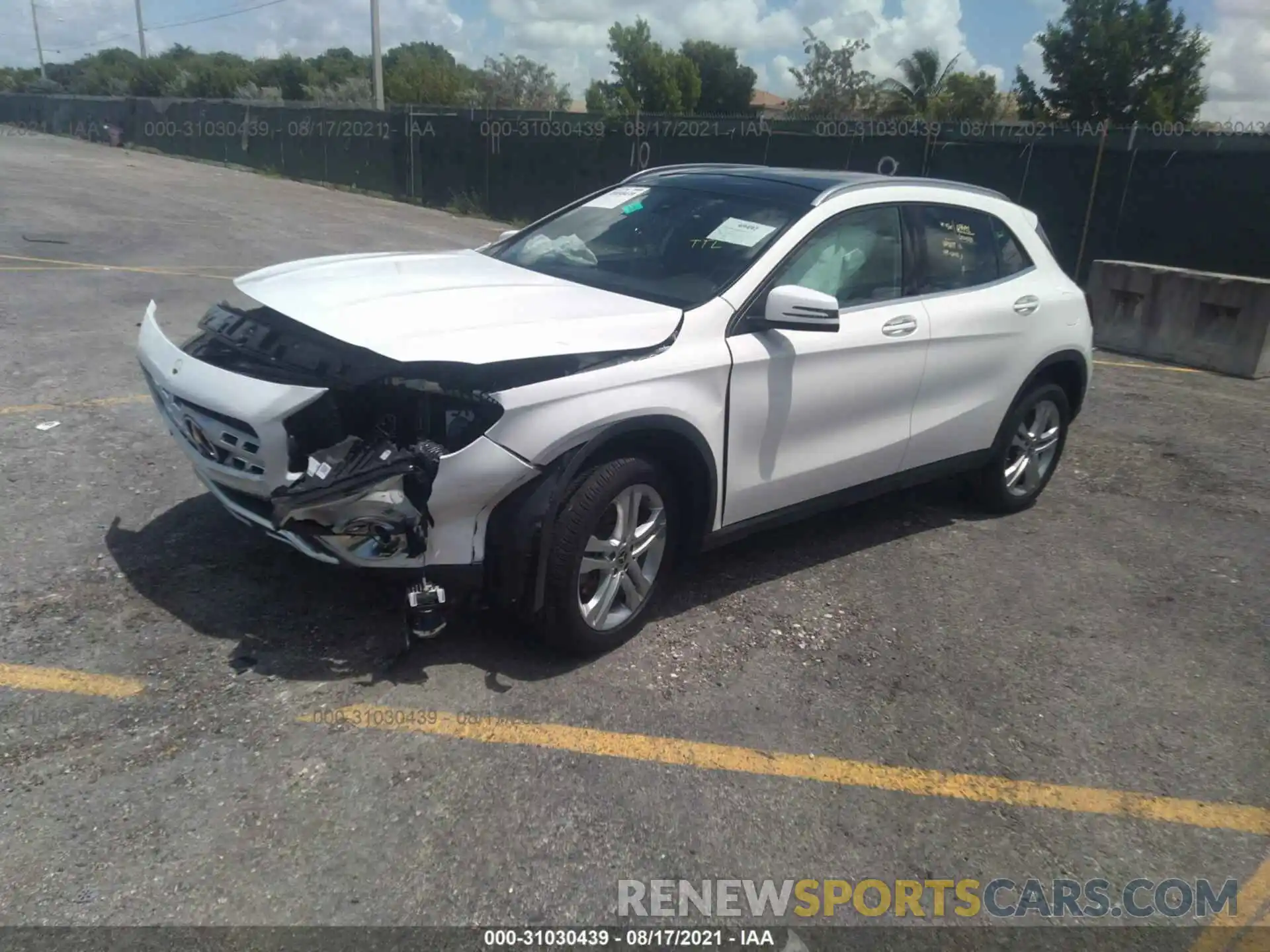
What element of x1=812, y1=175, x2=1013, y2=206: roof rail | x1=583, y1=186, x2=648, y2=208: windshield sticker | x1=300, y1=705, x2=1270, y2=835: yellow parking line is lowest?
x1=300, y1=705, x2=1270, y2=835: yellow parking line

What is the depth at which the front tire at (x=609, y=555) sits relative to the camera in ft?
11.9

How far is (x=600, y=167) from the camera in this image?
20359 mm

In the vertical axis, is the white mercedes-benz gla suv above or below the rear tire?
above

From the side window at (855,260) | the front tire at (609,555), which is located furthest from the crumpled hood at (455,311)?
the side window at (855,260)

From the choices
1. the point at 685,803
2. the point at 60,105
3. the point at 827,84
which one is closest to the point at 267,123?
the point at 60,105

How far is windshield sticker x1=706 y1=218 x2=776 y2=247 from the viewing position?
446cm

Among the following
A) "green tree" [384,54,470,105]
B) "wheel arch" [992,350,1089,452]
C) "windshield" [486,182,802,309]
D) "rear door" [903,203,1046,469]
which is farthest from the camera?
"green tree" [384,54,470,105]

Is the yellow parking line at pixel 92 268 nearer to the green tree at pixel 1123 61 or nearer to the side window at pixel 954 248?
the side window at pixel 954 248

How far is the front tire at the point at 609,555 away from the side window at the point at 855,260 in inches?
42.6

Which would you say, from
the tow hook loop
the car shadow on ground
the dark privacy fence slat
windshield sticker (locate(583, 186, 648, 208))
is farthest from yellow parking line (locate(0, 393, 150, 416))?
the dark privacy fence slat

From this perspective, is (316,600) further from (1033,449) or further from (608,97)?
(608,97)

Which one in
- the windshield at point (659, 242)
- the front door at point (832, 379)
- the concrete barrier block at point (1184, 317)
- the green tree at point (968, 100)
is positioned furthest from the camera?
the green tree at point (968, 100)

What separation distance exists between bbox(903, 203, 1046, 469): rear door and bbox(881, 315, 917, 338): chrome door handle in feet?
0.47

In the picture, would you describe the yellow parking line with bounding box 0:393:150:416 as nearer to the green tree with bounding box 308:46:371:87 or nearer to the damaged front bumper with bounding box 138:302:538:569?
the damaged front bumper with bounding box 138:302:538:569
